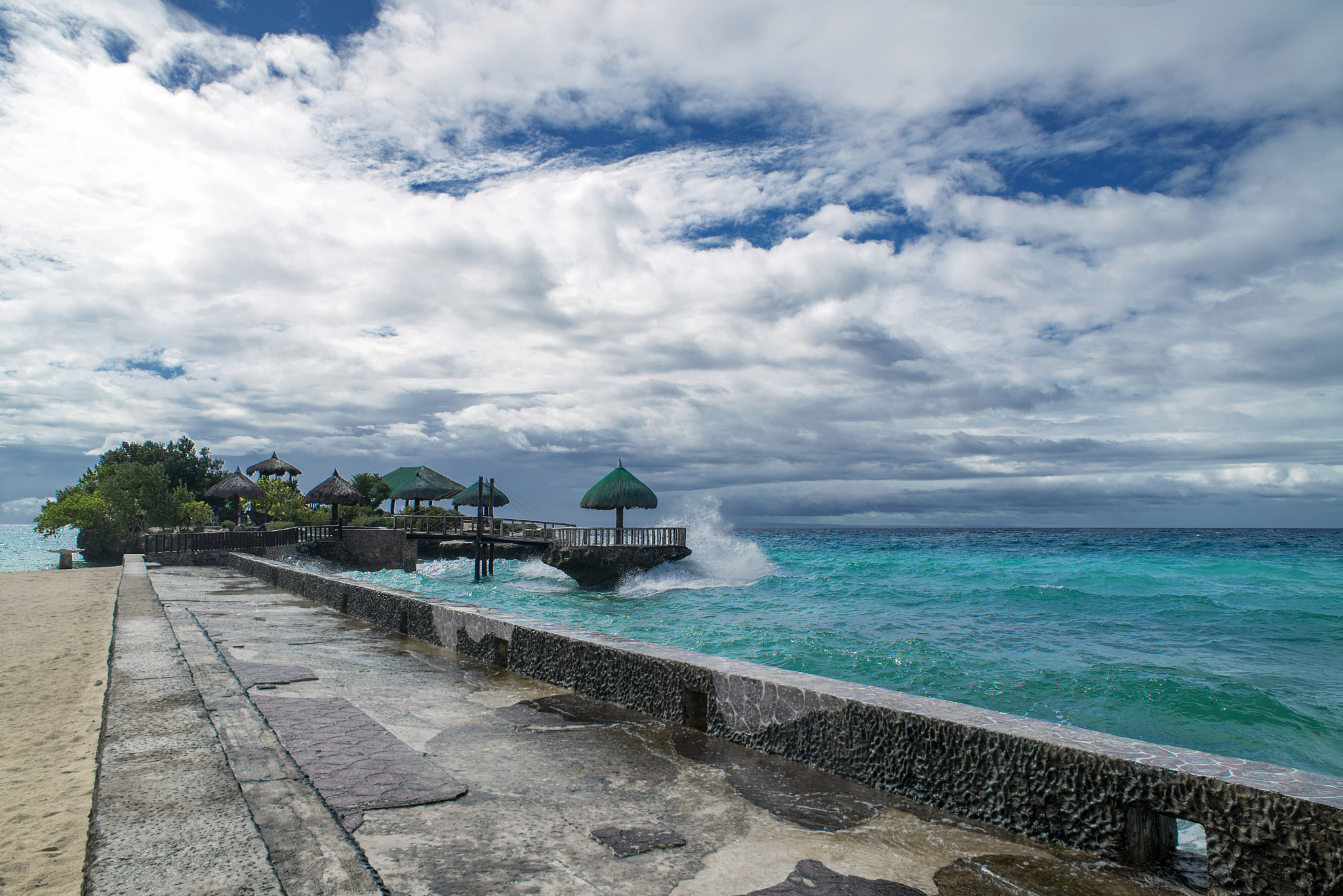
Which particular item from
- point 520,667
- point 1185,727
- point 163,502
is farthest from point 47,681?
point 163,502

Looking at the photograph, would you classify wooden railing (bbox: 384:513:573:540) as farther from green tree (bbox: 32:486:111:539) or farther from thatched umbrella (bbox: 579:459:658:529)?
green tree (bbox: 32:486:111:539)

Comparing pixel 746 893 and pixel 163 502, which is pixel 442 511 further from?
pixel 746 893

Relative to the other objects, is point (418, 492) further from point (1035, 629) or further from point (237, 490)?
point (1035, 629)

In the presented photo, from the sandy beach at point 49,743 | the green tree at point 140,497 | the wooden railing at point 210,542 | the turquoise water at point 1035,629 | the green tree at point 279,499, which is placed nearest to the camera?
the sandy beach at point 49,743

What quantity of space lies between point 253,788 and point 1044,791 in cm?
277

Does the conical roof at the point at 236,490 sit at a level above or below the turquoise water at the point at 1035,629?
above

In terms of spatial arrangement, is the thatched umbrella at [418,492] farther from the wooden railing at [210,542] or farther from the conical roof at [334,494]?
the wooden railing at [210,542]

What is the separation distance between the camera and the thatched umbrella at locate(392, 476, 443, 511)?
3875 cm

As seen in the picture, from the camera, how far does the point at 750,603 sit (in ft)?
76.0

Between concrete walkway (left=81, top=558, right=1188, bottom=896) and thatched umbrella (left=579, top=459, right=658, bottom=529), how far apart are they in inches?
969

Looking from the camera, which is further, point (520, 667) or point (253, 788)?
point (520, 667)

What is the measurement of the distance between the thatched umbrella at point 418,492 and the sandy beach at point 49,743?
28.5 metres

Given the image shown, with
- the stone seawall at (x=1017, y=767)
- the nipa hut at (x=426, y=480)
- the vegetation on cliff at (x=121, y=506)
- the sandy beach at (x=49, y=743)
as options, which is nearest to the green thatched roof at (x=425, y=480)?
the nipa hut at (x=426, y=480)

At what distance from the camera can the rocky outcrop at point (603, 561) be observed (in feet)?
90.3
